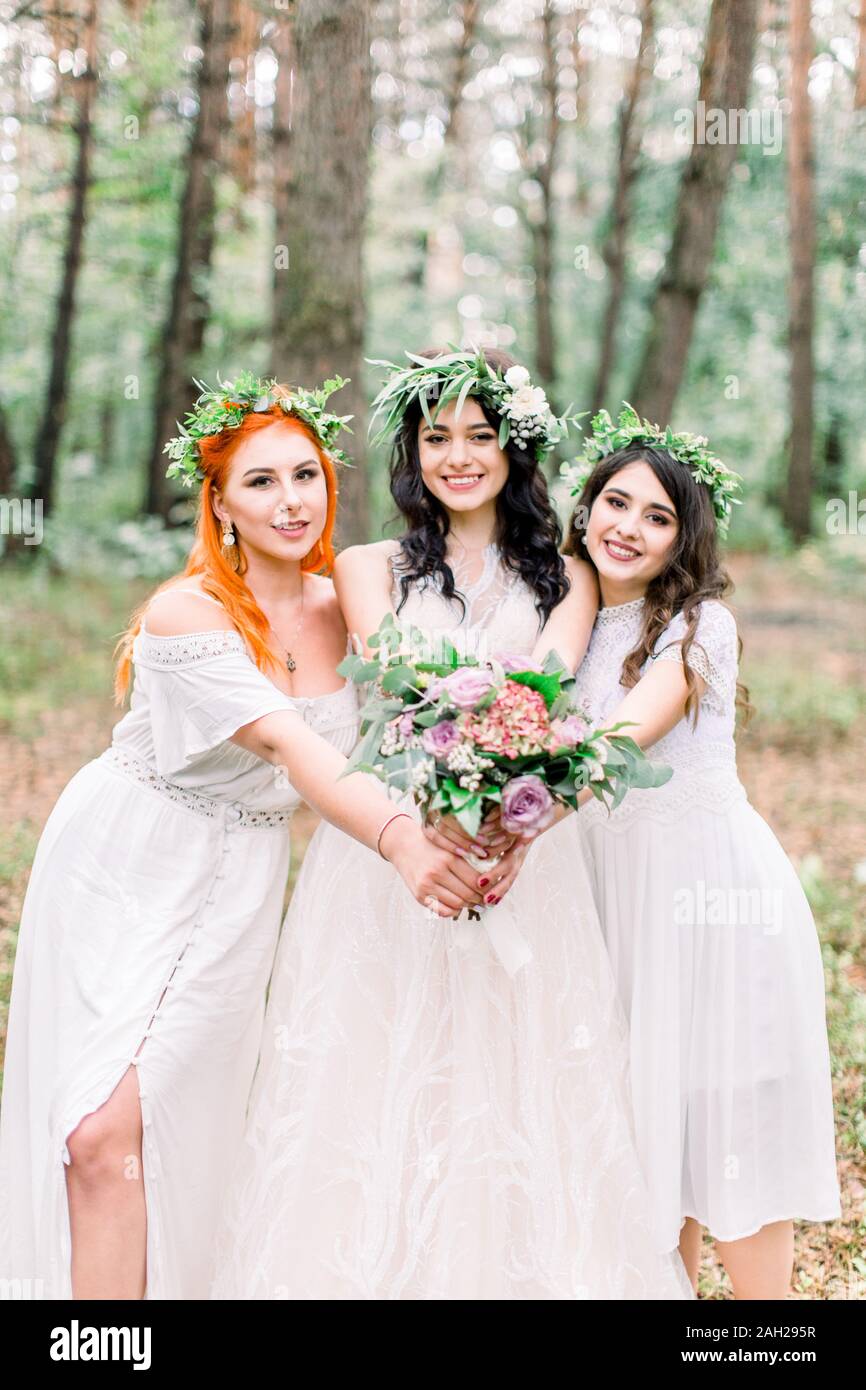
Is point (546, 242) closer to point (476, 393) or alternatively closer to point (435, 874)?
point (476, 393)

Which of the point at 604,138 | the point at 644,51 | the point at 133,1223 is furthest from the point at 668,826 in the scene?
the point at 604,138

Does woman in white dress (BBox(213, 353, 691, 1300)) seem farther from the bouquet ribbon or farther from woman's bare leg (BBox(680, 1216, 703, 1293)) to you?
woman's bare leg (BBox(680, 1216, 703, 1293))

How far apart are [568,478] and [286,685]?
1.09 metres

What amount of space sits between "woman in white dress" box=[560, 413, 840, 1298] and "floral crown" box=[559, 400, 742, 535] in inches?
2.3

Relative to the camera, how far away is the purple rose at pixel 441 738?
8.46ft

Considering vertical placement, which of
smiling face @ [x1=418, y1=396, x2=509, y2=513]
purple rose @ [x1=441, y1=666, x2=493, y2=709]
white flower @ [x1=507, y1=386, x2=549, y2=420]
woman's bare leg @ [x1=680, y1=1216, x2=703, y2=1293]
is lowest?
woman's bare leg @ [x1=680, y1=1216, x2=703, y2=1293]

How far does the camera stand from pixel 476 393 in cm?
346

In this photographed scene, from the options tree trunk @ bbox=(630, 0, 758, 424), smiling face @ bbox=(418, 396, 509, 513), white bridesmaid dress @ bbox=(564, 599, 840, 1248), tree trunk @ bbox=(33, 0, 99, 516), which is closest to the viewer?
white bridesmaid dress @ bbox=(564, 599, 840, 1248)

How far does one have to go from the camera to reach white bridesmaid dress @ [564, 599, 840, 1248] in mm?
3213

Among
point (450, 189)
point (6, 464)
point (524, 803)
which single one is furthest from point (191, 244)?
point (524, 803)

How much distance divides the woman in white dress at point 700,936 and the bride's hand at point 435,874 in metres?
0.54

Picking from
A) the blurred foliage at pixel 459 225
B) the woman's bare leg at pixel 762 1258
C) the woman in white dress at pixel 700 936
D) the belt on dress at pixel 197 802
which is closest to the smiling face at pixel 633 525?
the woman in white dress at pixel 700 936

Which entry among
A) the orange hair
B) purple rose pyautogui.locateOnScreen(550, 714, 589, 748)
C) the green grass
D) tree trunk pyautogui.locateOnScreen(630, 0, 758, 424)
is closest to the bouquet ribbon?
purple rose pyautogui.locateOnScreen(550, 714, 589, 748)

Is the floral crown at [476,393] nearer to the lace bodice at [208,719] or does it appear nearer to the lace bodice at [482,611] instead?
the lace bodice at [482,611]
